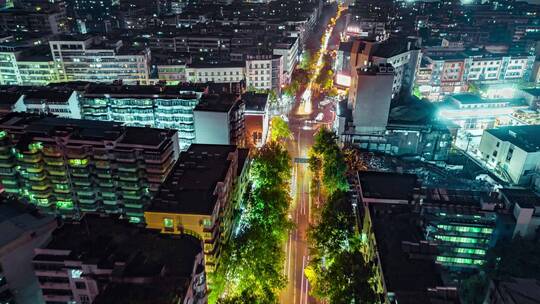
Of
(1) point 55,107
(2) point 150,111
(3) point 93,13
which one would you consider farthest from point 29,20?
(2) point 150,111

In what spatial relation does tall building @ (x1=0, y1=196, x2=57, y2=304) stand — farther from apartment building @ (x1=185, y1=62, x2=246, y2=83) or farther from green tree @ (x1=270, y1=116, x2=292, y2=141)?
apartment building @ (x1=185, y1=62, x2=246, y2=83)

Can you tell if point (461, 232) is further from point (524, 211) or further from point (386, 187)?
point (386, 187)

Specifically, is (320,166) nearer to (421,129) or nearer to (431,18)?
(421,129)

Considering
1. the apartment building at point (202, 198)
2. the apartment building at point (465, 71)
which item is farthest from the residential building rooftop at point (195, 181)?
the apartment building at point (465, 71)

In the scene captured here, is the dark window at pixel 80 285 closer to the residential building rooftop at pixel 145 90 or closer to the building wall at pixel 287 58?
the residential building rooftop at pixel 145 90

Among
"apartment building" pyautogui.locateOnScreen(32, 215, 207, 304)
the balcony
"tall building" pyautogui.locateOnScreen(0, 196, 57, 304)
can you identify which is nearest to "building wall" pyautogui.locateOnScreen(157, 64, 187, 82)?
"tall building" pyautogui.locateOnScreen(0, 196, 57, 304)
